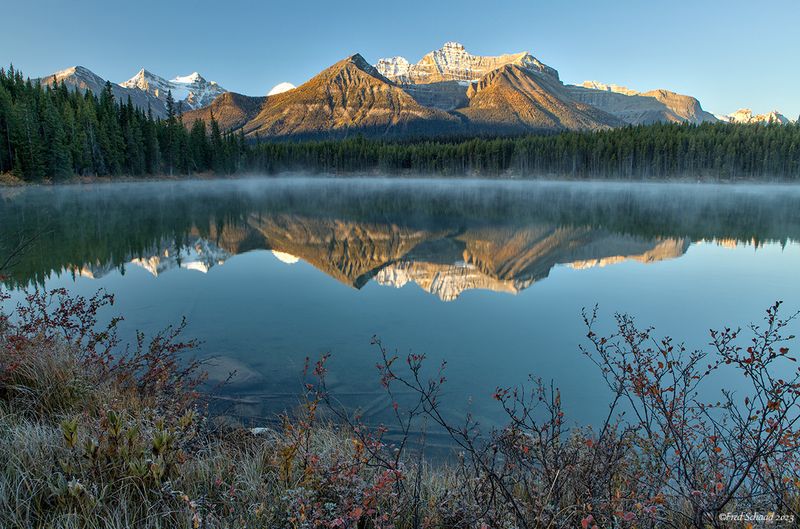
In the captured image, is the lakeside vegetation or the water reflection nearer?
the water reflection

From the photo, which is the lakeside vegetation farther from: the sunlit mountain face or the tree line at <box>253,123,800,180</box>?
the sunlit mountain face

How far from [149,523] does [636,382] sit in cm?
424

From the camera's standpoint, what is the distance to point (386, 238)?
97.0 feet

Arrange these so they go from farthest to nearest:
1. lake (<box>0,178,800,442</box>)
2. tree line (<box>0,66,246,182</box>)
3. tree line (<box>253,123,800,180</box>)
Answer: tree line (<box>253,123,800,180</box>) → tree line (<box>0,66,246,182</box>) → lake (<box>0,178,800,442</box>)

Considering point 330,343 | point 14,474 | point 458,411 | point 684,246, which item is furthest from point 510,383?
point 684,246

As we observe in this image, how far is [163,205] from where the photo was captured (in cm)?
4744

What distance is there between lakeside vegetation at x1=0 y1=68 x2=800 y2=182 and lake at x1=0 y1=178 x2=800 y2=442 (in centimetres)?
3129

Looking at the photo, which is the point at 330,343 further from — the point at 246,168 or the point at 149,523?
the point at 246,168

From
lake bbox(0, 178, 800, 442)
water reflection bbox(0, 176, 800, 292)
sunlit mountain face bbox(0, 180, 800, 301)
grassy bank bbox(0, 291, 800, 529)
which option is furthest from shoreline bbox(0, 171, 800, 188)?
grassy bank bbox(0, 291, 800, 529)

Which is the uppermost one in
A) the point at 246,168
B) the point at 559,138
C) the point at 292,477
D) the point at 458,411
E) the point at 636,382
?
the point at 559,138

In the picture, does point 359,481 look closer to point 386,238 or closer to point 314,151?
point 386,238

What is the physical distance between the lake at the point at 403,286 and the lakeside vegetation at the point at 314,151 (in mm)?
31290

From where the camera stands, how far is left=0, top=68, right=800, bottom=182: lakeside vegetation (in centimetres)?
6169

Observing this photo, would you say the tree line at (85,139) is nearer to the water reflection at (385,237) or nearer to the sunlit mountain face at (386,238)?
the sunlit mountain face at (386,238)
